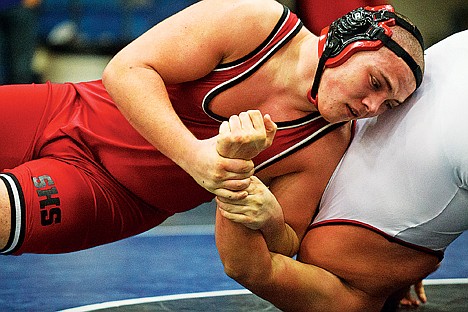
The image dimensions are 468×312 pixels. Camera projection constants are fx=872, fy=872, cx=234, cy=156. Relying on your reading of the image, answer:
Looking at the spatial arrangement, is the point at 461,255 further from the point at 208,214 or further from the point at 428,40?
the point at 428,40

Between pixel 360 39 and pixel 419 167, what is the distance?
0.46 metres

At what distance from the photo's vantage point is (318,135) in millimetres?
3039

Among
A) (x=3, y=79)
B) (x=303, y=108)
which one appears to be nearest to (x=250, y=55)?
(x=303, y=108)

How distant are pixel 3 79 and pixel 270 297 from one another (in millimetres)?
7096

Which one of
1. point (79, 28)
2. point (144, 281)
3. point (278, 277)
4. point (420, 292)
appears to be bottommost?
point (79, 28)

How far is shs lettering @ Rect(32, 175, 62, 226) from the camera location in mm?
2969

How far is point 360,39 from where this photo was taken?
9.24ft

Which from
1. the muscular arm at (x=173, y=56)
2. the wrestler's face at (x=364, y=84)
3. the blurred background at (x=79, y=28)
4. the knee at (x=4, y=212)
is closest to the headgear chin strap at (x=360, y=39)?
the wrestler's face at (x=364, y=84)

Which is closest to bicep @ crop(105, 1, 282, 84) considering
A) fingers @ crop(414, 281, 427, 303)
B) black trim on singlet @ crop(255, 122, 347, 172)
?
black trim on singlet @ crop(255, 122, 347, 172)

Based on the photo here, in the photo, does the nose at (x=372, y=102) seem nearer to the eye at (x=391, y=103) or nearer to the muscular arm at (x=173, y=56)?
the eye at (x=391, y=103)

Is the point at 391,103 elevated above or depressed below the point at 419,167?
above

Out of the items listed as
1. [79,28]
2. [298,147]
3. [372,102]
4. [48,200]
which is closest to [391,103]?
[372,102]

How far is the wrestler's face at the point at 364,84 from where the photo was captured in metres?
2.76

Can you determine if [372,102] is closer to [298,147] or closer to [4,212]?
[298,147]
